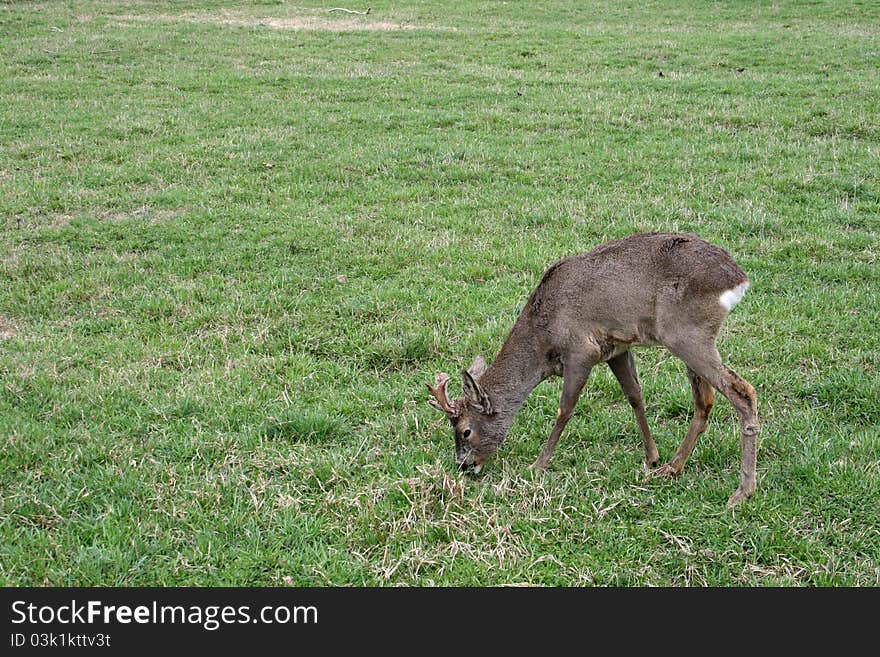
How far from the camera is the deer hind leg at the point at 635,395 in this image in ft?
18.7

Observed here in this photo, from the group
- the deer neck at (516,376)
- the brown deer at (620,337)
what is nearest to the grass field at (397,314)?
the brown deer at (620,337)

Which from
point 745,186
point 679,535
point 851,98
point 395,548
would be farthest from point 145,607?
point 851,98

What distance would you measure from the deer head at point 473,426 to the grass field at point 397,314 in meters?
0.17

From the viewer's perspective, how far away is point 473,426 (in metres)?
5.69

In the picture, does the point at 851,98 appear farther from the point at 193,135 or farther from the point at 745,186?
the point at 193,135

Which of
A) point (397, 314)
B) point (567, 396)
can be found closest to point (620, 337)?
point (567, 396)

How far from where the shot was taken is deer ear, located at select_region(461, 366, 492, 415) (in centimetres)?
556

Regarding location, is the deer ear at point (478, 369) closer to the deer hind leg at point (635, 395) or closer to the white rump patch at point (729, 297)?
the deer hind leg at point (635, 395)

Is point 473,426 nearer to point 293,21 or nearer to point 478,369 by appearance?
point 478,369

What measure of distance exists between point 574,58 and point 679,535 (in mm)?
16714

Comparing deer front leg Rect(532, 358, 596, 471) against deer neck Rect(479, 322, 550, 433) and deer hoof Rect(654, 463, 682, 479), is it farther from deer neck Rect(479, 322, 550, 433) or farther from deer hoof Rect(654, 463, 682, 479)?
deer hoof Rect(654, 463, 682, 479)

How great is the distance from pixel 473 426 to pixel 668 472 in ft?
4.19

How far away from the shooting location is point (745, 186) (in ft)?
36.7

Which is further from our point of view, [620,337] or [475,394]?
[475,394]
